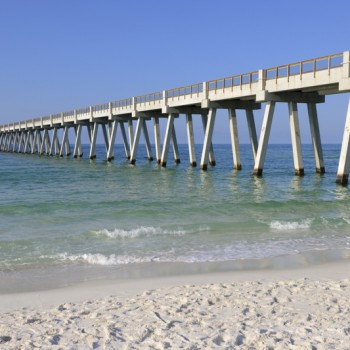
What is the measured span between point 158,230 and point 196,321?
680cm

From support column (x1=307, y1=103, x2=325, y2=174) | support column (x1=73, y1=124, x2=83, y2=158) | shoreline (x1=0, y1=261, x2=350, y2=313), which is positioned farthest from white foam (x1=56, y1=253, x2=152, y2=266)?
support column (x1=73, y1=124, x2=83, y2=158)

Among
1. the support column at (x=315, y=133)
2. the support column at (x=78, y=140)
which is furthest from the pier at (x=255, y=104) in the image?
the support column at (x=78, y=140)

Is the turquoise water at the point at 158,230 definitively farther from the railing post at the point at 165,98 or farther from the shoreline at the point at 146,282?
the railing post at the point at 165,98

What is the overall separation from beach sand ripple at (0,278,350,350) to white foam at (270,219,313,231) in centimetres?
585

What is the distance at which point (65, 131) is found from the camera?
6812 cm

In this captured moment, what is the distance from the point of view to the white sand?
4879mm

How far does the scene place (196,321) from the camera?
214 inches

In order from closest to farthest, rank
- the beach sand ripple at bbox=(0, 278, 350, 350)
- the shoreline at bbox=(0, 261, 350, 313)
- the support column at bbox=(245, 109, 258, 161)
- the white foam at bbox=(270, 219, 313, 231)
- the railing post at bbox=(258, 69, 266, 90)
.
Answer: the beach sand ripple at bbox=(0, 278, 350, 350) → the shoreline at bbox=(0, 261, 350, 313) → the white foam at bbox=(270, 219, 313, 231) → the railing post at bbox=(258, 69, 266, 90) → the support column at bbox=(245, 109, 258, 161)

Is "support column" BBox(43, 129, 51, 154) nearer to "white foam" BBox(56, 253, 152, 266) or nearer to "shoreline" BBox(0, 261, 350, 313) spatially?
"white foam" BBox(56, 253, 152, 266)

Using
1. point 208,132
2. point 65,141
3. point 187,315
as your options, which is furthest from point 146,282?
point 65,141

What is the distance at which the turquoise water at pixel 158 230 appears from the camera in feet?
29.0

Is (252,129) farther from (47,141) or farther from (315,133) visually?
(47,141)

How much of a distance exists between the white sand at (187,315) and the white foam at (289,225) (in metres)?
5.10

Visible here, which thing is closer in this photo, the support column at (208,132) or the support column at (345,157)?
the support column at (345,157)
